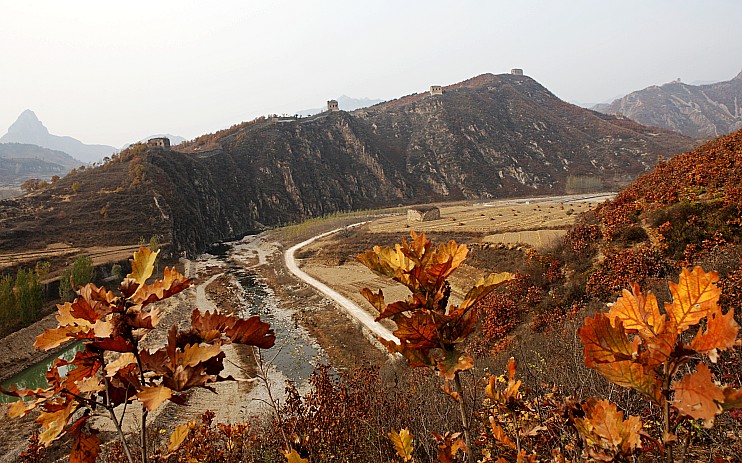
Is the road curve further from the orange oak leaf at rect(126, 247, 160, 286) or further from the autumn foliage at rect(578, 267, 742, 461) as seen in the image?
the autumn foliage at rect(578, 267, 742, 461)

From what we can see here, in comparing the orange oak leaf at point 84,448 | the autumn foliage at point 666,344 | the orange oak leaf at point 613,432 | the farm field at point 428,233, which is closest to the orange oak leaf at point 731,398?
the autumn foliage at point 666,344

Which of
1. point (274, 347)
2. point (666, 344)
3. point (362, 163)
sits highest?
point (362, 163)

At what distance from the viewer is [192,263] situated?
48.8 meters

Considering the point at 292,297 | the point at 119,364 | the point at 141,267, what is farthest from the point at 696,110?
the point at 119,364

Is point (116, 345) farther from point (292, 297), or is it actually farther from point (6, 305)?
point (6, 305)

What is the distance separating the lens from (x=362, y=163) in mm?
100812

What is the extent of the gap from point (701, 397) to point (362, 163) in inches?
3990

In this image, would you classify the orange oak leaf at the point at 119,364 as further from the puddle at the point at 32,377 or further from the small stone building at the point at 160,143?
the small stone building at the point at 160,143

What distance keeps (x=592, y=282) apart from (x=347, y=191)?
3250 inches

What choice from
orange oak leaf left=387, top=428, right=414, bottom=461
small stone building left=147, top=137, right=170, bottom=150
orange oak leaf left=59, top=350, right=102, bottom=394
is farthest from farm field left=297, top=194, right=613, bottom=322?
small stone building left=147, top=137, right=170, bottom=150

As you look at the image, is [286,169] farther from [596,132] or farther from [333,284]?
[596,132]

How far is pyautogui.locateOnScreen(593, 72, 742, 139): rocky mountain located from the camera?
6216 inches

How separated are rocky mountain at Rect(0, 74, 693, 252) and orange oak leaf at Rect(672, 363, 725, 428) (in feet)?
186

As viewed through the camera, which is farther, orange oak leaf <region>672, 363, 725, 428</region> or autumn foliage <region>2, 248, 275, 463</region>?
autumn foliage <region>2, 248, 275, 463</region>
